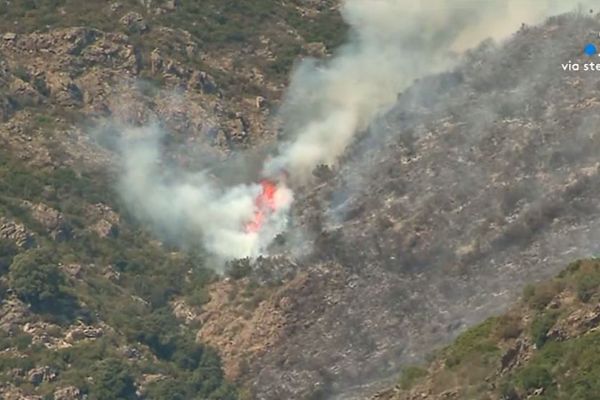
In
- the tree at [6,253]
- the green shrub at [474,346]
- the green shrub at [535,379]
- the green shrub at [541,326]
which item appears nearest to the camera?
the green shrub at [535,379]

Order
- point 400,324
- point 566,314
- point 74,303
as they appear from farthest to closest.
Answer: point 74,303, point 400,324, point 566,314

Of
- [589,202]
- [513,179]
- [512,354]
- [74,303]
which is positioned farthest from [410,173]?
[512,354]

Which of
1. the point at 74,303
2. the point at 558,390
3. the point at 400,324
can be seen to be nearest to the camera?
the point at 558,390

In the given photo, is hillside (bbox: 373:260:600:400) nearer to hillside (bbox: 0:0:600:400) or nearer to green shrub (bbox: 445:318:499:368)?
green shrub (bbox: 445:318:499:368)

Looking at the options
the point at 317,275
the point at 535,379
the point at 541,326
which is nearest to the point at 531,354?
the point at 541,326

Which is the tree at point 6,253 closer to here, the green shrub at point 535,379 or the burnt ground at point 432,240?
the burnt ground at point 432,240

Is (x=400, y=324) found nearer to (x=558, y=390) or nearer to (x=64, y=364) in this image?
(x=64, y=364)

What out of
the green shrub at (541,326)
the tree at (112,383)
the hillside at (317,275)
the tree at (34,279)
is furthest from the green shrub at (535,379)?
the tree at (34,279)
